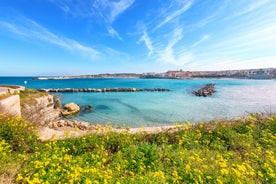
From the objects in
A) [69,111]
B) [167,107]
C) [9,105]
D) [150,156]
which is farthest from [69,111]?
[150,156]

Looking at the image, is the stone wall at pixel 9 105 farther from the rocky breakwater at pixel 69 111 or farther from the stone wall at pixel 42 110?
the rocky breakwater at pixel 69 111

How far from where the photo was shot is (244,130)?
6590 millimetres

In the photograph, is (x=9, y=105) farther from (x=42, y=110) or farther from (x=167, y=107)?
(x=167, y=107)

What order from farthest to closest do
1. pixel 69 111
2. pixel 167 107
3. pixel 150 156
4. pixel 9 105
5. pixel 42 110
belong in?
pixel 167 107 → pixel 69 111 → pixel 42 110 → pixel 9 105 → pixel 150 156

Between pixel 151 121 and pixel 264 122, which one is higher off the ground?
pixel 264 122

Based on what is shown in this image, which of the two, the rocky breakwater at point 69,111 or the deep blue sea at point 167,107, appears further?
the rocky breakwater at point 69,111

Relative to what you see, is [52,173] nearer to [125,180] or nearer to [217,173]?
[125,180]

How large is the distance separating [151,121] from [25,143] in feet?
37.1

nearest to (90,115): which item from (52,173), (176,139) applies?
(176,139)

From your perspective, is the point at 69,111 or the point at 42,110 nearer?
the point at 42,110

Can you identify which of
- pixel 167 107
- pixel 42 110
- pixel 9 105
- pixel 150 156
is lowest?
pixel 167 107

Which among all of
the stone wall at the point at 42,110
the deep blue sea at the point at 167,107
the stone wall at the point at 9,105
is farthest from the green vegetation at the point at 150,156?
the stone wall at the point at 42,110

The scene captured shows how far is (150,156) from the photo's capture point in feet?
16.1

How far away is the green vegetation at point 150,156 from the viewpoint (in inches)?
144
